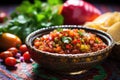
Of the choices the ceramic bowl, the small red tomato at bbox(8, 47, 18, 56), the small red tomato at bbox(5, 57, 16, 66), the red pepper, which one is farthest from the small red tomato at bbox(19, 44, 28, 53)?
the red pepper

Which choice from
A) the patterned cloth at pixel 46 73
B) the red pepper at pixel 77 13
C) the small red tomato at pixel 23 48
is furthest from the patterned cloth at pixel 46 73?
the red pepper at pixel 77 13

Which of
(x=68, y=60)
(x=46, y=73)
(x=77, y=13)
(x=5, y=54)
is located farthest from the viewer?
(x=77, y=13)

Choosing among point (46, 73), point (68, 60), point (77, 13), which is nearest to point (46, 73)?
point (46, 73)

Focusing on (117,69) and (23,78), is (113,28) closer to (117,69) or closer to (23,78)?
(117,69)

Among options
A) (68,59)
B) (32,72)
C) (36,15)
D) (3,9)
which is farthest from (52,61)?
(3,9)

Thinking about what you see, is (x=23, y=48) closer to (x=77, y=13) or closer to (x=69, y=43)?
(x=69, y=43)

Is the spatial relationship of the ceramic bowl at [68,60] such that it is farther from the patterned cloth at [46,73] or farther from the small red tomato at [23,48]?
the small red tomato at [23,48]
